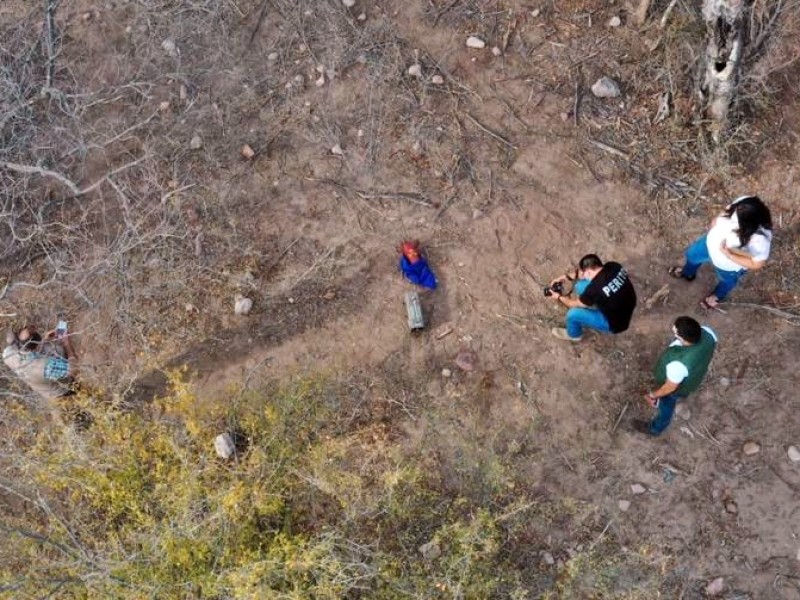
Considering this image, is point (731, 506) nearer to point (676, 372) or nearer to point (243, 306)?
point (676, 372)

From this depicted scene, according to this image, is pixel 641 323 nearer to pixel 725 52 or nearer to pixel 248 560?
pixel 725 52

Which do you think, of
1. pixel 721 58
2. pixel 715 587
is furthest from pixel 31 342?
pixel 721 58

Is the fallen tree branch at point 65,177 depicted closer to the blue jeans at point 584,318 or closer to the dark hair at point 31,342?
the dark hair at point 31,342

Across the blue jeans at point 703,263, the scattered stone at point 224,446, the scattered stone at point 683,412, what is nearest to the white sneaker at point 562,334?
the scattered stone at point 683,412

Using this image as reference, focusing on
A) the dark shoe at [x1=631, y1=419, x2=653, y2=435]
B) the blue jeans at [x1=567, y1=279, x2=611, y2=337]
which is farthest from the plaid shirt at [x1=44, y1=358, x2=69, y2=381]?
the dark shoe at [x1=631, y1=419, x2=653, y2=435]

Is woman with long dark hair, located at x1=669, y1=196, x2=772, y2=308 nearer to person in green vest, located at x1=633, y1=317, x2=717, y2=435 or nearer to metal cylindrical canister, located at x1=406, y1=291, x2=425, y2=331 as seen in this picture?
person in green vest, located at x1=633, y1=317, x2=717, y2=435
